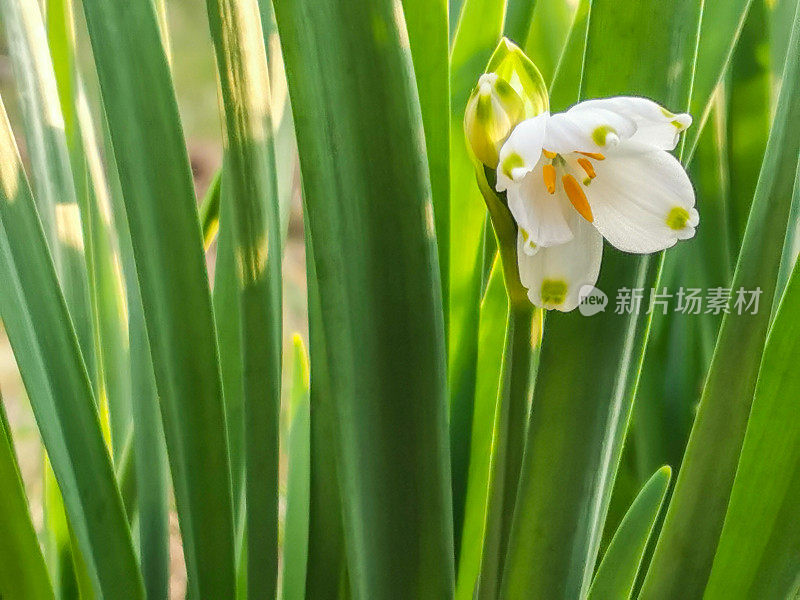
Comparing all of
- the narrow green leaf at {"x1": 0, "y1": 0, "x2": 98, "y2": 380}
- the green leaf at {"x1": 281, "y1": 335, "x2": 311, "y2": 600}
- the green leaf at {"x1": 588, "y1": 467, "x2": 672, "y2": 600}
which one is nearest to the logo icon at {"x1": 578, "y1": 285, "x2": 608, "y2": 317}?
the green leaf at {"x1": 588, "y1": 467, "x2": 672, "y2": 600}

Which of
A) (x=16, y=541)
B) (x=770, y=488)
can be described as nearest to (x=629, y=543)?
(x=770, y=488)

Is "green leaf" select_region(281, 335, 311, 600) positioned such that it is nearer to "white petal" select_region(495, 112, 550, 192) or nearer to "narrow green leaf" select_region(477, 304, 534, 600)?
"narrow green leaf" select_region(477, 304, 534, 600)

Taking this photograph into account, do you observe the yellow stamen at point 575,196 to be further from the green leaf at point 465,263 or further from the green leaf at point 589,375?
the green leaf at point 465,263

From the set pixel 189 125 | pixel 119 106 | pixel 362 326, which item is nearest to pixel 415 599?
pixel 362 326

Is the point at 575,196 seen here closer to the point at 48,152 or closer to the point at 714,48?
the point at 714,48

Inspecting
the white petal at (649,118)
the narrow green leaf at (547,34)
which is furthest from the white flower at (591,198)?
the narrow green leaf at (547,34)
